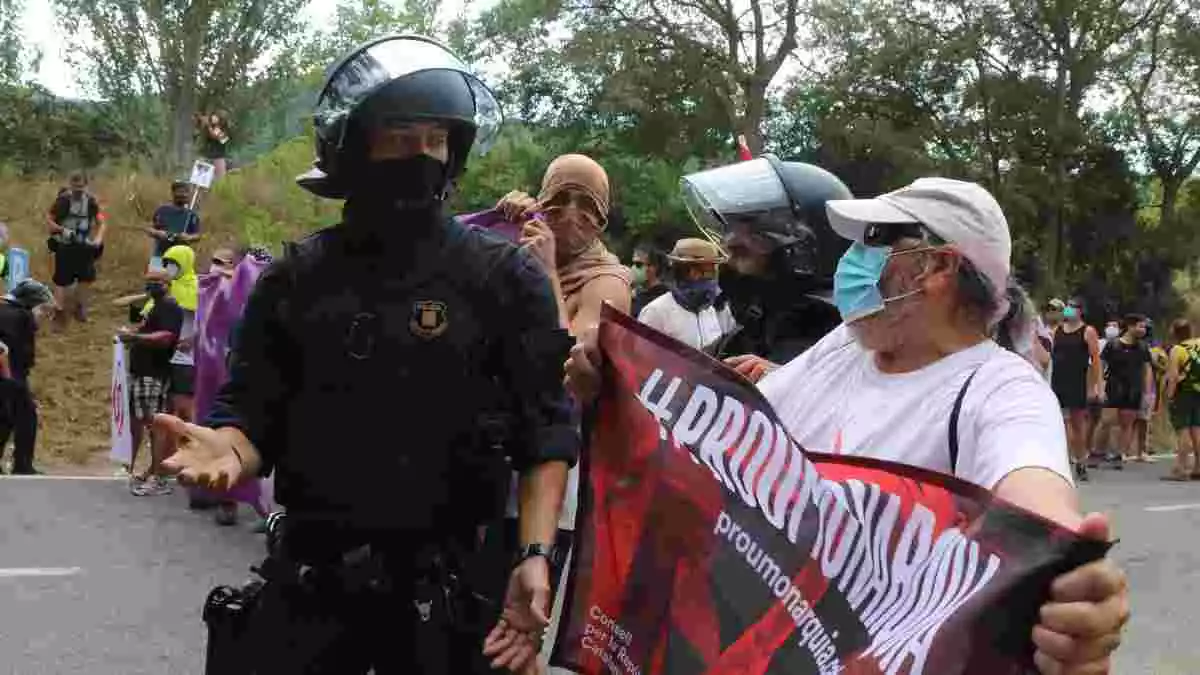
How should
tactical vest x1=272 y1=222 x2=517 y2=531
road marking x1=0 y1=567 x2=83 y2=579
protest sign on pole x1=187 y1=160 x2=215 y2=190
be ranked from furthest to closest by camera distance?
protest sign on pole x1=187 y1=160 x2=215 y2=190 < road marking x1=0 y1=567 x2=83 y2=579 < tactical vest x1=272 y1=222 x2=517 y2=531

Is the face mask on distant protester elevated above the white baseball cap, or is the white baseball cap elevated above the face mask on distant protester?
the white baseball cap

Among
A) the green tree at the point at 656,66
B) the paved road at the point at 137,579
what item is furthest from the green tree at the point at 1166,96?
the paved road at the point at 137,579

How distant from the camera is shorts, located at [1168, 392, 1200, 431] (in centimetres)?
1420

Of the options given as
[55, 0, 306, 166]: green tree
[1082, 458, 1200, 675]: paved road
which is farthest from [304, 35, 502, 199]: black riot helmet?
[55, 0, 306, 166]: green tree

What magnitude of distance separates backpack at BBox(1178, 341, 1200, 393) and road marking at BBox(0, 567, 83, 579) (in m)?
11.1

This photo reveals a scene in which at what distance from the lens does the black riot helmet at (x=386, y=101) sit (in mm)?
2432

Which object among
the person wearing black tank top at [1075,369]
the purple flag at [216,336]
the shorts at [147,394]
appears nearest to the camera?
the purple flag at [216,336]

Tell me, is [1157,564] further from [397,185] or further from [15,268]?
[15,268]

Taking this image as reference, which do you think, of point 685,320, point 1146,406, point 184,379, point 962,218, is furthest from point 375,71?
point 1146,406

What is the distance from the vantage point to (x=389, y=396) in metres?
2.35

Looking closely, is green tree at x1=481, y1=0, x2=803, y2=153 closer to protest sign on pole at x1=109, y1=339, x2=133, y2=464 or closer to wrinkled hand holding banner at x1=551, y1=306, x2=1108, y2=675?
protest sign on pole at x1=109, y1=339, x2=133, y2=464

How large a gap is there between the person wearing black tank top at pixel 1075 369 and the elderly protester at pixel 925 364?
12634 mm

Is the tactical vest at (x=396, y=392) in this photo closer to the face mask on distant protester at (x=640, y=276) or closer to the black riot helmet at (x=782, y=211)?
the black riot helmet at (x=782, y=211)

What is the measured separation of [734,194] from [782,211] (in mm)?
127
